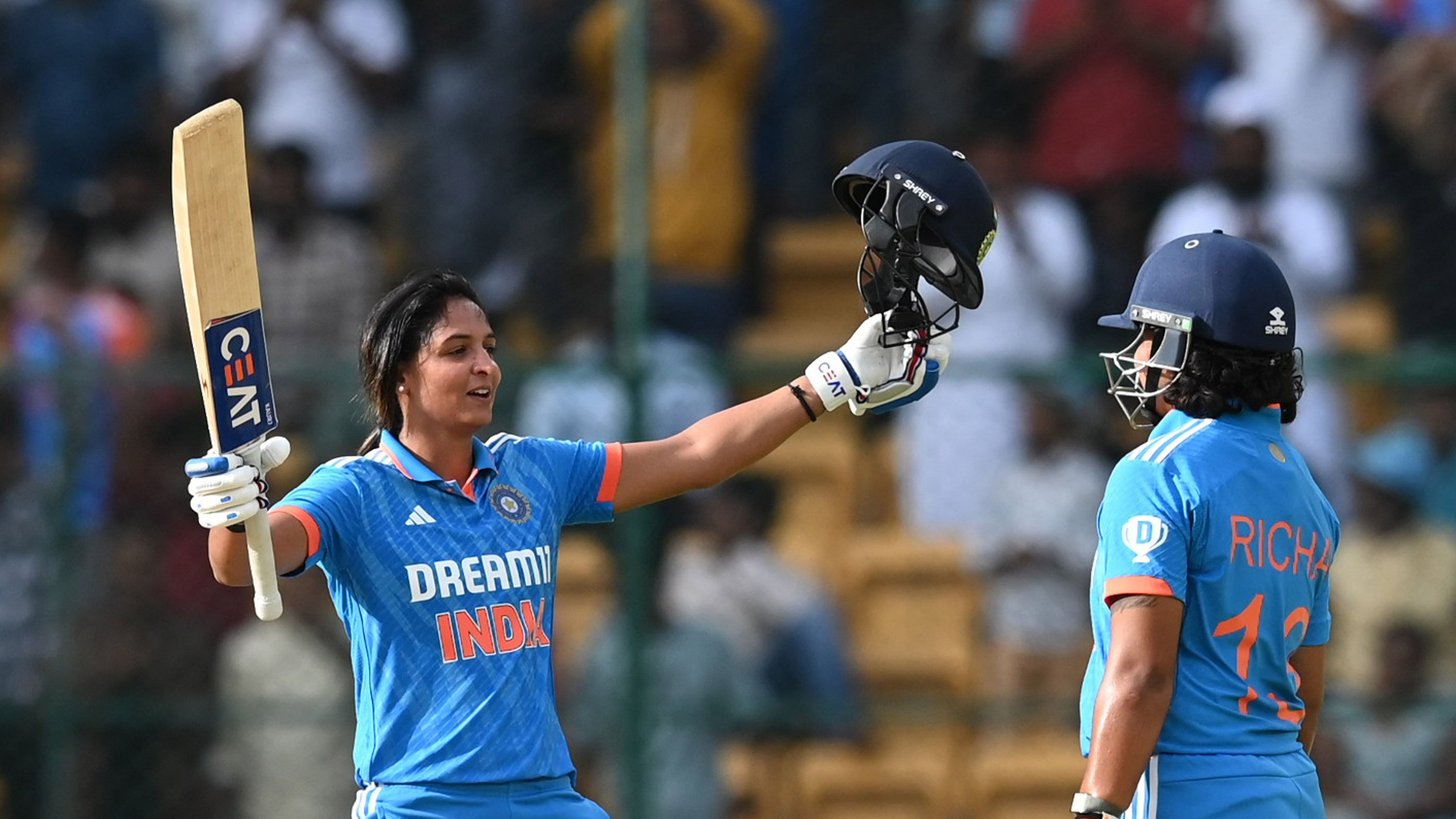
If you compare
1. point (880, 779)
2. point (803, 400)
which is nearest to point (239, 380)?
point (803, 400)

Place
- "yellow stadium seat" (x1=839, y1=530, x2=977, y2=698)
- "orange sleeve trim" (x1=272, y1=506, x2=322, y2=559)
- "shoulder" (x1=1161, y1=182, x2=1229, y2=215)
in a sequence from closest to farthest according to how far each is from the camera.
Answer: "orange sleeve trim" (x1=272, y1=506, x2=322, y2=559) < "yellow stadium seat" (x1=839, y1=530, x2=977, y2=698) < "shoulder" (x1=1161, y1=182, x2=1229, y2=215)

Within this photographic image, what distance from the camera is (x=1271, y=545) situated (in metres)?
3.56

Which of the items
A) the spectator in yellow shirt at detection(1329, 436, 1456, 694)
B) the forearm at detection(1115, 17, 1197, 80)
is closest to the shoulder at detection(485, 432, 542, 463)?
the spectator in yellow shirt at detection(1329, 436, 1456, 694)

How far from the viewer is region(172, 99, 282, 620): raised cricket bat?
137 inches

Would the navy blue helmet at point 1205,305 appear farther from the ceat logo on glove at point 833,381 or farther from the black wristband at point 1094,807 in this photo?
the black wristband at point 1094,807

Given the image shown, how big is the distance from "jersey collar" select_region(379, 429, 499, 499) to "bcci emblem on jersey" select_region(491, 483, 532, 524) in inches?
1.6

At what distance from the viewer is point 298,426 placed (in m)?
6.82

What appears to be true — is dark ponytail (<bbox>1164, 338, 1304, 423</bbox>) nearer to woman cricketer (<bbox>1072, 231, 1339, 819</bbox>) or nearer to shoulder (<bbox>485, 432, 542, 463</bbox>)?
woman cricketer (<bbox>1072, 231, 1339, 819</bbox>)

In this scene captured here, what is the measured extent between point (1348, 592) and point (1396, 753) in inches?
22.9

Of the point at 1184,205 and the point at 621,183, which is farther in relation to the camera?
the point at 1184,205

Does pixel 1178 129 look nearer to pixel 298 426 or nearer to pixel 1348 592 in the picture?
pixel 1348 592

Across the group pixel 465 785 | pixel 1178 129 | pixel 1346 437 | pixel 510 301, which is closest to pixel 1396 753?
pixel 1346 437

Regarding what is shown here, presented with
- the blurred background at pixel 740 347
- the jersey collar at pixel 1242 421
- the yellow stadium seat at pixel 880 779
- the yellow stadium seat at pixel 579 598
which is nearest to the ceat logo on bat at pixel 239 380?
the jersey collar at pixel 1242 421

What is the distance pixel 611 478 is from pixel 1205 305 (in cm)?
125
